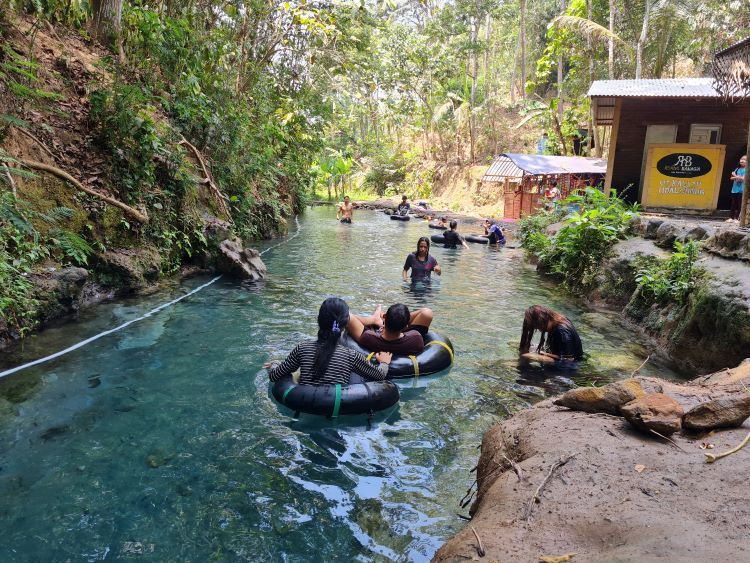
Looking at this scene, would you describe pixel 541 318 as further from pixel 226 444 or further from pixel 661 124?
pixel 661 124

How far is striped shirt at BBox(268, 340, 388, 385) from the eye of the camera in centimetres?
505

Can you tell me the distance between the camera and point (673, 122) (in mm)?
15531

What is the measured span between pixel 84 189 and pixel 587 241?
31.3ft

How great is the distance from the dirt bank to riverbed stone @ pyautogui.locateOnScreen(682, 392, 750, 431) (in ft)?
0.17

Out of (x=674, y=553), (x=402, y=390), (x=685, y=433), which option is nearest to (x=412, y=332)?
(x=402, y=390)

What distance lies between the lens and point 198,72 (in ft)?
43.3

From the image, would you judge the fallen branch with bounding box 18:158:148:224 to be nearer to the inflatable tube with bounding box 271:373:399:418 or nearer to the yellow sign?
the inflatable tube with bounding box 271:373:399:418

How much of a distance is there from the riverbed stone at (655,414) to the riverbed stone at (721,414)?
0.33ft

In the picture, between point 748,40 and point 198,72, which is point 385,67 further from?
point 748,40

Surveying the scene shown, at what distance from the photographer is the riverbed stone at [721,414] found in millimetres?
3168

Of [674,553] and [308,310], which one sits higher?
[674,553]

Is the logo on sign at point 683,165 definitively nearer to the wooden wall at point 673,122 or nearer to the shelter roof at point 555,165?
the wooden wall at point 673,122

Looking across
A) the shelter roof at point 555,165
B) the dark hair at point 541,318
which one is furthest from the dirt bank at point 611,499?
the shelter roof at point 555,165

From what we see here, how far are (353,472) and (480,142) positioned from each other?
3555 cm
